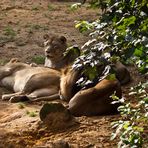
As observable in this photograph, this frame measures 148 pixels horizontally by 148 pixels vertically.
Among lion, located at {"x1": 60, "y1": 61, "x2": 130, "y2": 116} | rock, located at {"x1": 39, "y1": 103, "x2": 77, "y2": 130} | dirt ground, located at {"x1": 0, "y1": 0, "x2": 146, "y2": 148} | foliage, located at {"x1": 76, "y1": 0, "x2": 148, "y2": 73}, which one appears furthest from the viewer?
lion, located at {"x1": 60, "y1": 61, "x2": 130, "y2": 116}

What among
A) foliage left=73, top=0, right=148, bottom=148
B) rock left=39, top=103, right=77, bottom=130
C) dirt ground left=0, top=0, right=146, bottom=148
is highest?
foliage left=73, top=0, right=148, bottom=148

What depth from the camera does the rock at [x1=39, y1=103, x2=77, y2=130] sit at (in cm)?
649

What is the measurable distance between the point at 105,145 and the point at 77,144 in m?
0.34

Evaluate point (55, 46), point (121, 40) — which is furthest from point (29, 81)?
point (121, 40)

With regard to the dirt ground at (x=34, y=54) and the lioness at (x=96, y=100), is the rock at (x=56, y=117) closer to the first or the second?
the dirt ground at (x=34, y=54)

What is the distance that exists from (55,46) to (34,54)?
2260 mm

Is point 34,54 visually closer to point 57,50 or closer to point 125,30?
point 57,50

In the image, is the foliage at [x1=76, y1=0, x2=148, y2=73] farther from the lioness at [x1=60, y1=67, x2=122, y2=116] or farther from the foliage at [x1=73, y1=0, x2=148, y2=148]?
the lioness at [x1=60, y1=67, x2=122, y2=116]

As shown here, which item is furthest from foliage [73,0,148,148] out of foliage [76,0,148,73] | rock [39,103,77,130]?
rock [39,103,77,130]

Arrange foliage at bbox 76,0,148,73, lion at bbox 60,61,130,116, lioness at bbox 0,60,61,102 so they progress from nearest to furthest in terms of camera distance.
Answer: foliage at bbox 76,0,148,73, lion at bbox 60,61,130,116, lioness at bbox 0,60,61,102

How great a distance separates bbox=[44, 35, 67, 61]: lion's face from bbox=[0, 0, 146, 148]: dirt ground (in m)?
1.12

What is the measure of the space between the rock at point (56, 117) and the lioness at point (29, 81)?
73.8 inches

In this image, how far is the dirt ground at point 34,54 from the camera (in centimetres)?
632

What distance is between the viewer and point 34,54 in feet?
38.5
